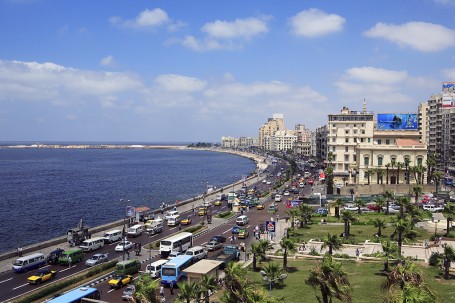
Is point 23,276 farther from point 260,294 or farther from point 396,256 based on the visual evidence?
point 396,256

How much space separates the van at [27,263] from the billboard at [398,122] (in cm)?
8127

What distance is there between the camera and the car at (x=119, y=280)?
3356 centimetres

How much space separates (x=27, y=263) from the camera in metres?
38.5

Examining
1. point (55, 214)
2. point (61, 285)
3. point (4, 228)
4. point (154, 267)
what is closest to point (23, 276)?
point (61, 285)

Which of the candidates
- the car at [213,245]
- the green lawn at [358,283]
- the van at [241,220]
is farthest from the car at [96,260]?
the van at [241,220]

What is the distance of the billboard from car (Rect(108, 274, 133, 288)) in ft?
262

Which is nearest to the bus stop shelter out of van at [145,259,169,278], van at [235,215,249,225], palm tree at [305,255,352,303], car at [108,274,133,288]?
van at [145,259,169,278]

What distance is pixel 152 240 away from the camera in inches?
2041

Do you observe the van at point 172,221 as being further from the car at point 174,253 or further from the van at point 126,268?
the van at point 126,268

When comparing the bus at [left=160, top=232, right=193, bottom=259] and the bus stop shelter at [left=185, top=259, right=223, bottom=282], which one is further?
the bus at [left=160, top=232, right=193, bottom=259]

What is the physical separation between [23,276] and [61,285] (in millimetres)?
6398

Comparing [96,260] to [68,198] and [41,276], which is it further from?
[68,198]

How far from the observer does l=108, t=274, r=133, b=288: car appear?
33.6 m

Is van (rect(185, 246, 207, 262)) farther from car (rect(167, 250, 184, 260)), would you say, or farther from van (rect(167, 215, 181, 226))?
van (rect(167, 215, 181, 226))
